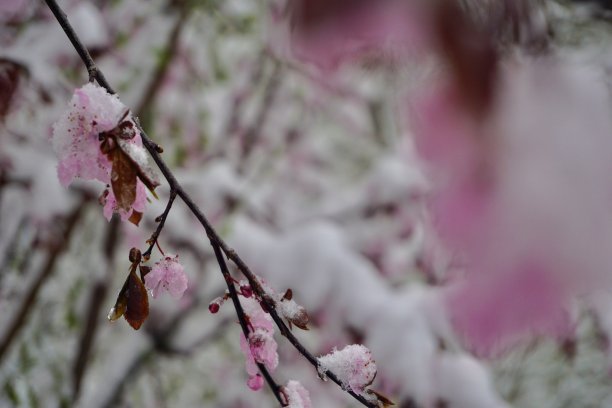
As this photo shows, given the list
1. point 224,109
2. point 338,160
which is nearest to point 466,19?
point 224,109

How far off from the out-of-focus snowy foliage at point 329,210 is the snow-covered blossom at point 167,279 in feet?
0.36

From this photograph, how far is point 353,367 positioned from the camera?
22.2 inches

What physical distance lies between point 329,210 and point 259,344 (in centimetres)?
184

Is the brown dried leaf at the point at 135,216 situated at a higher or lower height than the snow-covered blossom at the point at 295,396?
higher

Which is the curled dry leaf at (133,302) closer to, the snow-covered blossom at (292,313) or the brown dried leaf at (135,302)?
the brown dried leaf at (135,302)

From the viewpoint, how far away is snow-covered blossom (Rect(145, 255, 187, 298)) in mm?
562

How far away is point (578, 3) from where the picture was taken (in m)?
0.36

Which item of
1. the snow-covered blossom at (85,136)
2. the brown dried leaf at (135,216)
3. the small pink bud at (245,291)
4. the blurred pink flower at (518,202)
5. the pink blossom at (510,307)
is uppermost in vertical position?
the snow-covered blossom at (85,136)

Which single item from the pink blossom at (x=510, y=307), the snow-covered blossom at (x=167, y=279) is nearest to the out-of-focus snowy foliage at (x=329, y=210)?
the pink blossom at (x=510, y=307)

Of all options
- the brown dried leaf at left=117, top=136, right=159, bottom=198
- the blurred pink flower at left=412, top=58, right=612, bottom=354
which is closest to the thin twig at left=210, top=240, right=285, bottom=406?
the brown dried leaf at left=117, top=136, right=159, bottom=198

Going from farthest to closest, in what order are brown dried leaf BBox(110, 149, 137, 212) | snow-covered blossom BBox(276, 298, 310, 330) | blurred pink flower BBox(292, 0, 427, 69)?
snow-covered blossom BBox(276, 298, 310, 330) → brown dried leaf BBox(110, 149, 137, 212) → blurred pink flower BBox(292, 0, 427, 69)

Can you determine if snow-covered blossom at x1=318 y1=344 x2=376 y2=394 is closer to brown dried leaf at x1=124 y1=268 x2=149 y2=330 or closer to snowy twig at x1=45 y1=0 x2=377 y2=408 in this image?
snowy twig at x1=45 y1=0 x2=377 y2=408

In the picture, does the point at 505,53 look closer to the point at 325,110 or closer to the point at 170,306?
the point at 170,306

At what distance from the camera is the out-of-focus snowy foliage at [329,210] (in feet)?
0.89
